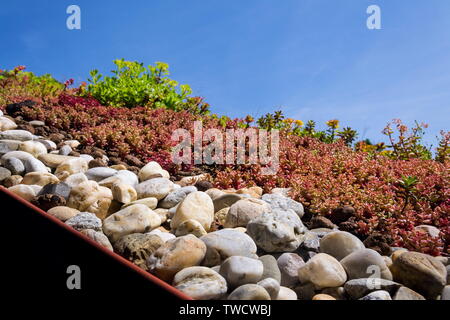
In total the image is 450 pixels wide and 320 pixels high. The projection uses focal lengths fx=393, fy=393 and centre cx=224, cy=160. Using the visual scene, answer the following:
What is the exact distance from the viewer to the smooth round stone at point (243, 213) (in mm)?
3756

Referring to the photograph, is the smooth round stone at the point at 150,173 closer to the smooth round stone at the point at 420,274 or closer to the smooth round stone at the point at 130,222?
the smooth round stone at the point at 130,222

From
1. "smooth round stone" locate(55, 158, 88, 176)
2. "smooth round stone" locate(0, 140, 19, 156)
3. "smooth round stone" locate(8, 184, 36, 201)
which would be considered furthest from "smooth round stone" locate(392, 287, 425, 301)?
"smooth round stone" locate(0, 140, 19, 156)

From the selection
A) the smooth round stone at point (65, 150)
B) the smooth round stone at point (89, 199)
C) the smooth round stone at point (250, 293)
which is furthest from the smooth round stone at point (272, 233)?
the smooth round stone at point (65, 150)

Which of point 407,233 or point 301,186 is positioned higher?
point 301,186

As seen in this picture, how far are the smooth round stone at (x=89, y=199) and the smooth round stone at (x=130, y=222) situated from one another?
501 mm

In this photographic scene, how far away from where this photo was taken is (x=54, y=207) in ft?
13.1

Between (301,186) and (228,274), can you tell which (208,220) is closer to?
(228,274)

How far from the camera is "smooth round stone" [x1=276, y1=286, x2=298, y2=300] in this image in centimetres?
277

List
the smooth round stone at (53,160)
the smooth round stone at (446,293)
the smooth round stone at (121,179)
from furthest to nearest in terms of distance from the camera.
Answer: the smooth round stone at (53,160) < the smooth round stone at (121,179) < the smooth round stone at (446,293)
